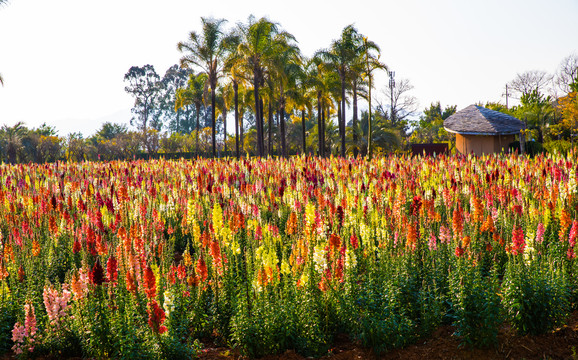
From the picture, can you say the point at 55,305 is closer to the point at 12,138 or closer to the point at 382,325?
the point at 382,325

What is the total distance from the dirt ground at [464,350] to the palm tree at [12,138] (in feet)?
133

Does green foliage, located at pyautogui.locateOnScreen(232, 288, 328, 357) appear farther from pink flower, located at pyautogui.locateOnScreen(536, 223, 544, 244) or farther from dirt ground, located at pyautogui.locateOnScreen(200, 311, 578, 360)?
pink flower, located at pyautogui.locateOnScreen(536, 223, 544, 244)

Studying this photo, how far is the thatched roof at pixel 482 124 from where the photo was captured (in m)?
32.4

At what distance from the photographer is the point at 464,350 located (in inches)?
143

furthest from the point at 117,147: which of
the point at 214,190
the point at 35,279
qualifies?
the point at 35,279

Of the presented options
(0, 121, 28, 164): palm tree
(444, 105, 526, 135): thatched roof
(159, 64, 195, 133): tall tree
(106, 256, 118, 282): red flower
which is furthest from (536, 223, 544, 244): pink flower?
(159, 64, 195, 133): tall tree

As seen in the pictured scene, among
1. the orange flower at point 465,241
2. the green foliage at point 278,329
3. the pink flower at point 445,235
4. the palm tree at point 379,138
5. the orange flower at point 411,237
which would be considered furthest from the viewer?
the palm tree at point 379,138

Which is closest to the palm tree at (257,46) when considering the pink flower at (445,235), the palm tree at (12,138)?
the palm tree at (12,138)

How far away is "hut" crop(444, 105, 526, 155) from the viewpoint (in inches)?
1280

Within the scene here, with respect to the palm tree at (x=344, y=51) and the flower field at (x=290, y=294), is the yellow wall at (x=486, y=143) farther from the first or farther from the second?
the flower field at (x=290, y=294)

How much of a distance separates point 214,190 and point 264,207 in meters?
1.82

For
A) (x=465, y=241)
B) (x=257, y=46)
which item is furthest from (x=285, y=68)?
(x=465, y=241)

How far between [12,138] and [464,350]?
1931 inches

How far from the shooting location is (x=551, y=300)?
12.3 ft
